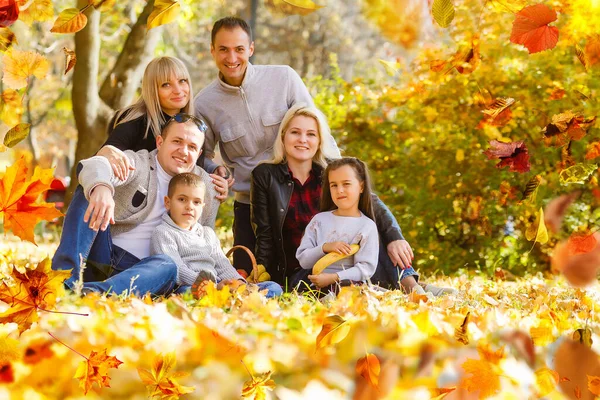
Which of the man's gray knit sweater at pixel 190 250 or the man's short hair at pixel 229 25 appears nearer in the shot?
the man's gray knit sweater at pixel 190 250

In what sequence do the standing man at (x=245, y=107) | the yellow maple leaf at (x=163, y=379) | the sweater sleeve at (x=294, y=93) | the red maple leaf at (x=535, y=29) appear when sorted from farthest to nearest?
the sweater sleeve at (x=294, y=93) → the standing man at (x=245, y=107) → the yellow maple leaf at (x=163, y=379) → the red maple leaf at (x=535, y=29)

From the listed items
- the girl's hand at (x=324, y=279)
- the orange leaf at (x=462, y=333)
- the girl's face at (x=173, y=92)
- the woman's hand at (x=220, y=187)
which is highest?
the girl's face at (x=173, y=92)

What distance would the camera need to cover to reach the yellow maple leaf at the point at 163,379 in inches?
77.5

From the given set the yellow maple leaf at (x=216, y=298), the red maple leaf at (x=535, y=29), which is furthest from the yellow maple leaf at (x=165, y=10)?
the yellow maple leaf at (x=216, y=298)

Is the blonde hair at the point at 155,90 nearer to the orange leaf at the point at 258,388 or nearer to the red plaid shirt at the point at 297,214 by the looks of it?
the red plaid shirt at the point at 297,214

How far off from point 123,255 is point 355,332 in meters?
Answer: 1.83

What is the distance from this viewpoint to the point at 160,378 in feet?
6.51

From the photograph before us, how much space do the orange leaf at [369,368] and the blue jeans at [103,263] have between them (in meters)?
1.34

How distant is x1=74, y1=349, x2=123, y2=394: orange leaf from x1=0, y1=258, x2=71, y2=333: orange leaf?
18cm

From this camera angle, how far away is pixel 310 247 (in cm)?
403

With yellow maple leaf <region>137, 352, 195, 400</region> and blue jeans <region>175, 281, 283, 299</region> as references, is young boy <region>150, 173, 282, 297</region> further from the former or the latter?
yellow maple leaf <region>137, 352, 195, 400</region>

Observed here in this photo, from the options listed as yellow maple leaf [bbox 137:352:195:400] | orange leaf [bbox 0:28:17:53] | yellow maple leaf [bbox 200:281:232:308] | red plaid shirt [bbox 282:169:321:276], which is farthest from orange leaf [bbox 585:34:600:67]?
red plaid shirt [bbox 282:169:321:276]

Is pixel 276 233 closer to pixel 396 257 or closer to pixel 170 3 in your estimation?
pixel 396 257

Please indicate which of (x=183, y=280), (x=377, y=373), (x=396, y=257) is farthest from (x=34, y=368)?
(x=396, y=257)
